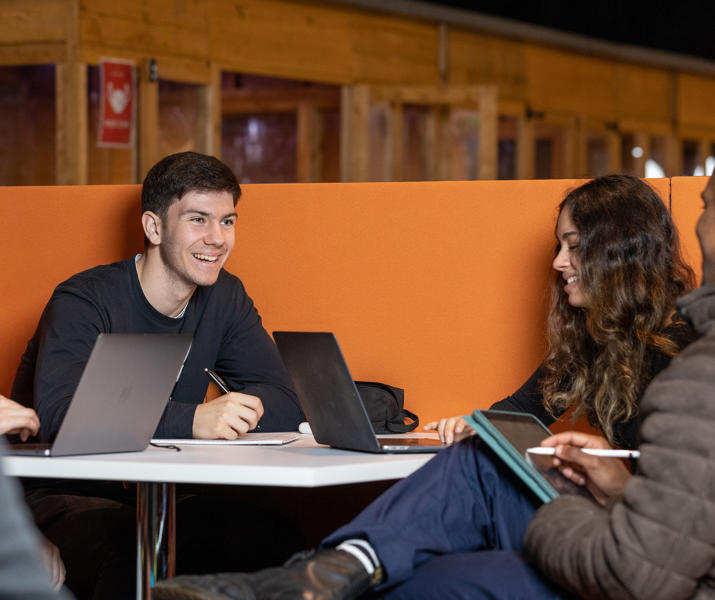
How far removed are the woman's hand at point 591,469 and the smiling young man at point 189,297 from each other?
92 centimetres

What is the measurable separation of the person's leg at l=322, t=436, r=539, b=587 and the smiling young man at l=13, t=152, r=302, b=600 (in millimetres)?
498

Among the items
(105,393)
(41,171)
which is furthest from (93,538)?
(41,171)

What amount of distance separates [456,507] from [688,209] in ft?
4.31

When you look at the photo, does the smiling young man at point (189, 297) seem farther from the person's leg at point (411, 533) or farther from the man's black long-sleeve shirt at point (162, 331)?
the person's leg at point (411, 533)

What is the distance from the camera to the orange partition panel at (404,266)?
296 centimetres

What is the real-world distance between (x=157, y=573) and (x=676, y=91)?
32.7 ft

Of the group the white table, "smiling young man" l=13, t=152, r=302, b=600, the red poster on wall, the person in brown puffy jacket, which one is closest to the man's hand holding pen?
"smiling young man" l=13, t=152, r=302, b=600

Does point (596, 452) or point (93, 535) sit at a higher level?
point (596, 452)

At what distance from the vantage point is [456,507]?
5.80 ft

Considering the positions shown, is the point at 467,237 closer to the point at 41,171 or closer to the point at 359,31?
the point at 41,171

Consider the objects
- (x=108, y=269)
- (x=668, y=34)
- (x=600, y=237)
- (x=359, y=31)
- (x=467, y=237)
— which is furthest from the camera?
(x=668, y=34)

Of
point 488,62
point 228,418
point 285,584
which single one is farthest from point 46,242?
point 488,62

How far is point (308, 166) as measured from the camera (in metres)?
9.55

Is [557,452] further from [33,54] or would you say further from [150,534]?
[33,54]
